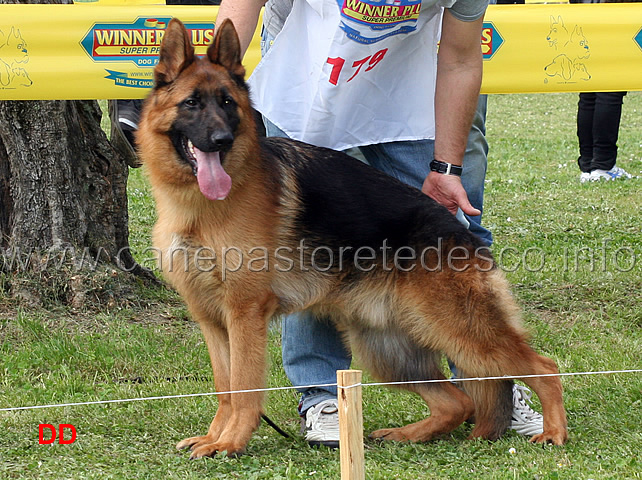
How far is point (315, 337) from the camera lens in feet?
12.5

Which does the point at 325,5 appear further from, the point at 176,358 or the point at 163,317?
the point at 163,317

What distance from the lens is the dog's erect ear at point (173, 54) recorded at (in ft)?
10.0

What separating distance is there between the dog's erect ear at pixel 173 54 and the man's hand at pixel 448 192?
1283 millimetres

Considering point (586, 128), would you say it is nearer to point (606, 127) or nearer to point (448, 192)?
point (606, 127)

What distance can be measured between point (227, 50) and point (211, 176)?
52 cm

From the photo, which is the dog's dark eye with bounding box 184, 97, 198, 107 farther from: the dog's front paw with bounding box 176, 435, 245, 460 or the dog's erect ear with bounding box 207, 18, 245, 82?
the dog's front paw with bounding box 176, 435, 245, 460

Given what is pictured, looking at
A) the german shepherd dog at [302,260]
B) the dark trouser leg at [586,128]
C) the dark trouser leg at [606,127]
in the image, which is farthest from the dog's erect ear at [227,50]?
the dark trouser leg at [586,128]

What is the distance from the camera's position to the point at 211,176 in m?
3.10

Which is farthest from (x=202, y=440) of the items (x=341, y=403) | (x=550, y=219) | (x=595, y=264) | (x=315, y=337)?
(x=550, y=219)

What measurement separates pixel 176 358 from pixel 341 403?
8.54ft

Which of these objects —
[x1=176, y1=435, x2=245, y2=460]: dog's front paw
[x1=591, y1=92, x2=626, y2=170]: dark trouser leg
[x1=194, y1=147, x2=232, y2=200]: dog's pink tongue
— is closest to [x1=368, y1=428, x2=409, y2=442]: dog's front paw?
[x1=176, y1=435, x2=245, y2=460]: dog's front paw

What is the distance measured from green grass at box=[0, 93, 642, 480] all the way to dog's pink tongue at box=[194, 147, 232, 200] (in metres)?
1.07

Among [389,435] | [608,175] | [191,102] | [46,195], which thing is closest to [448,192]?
[389,435]

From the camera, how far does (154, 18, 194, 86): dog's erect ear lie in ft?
10.0
